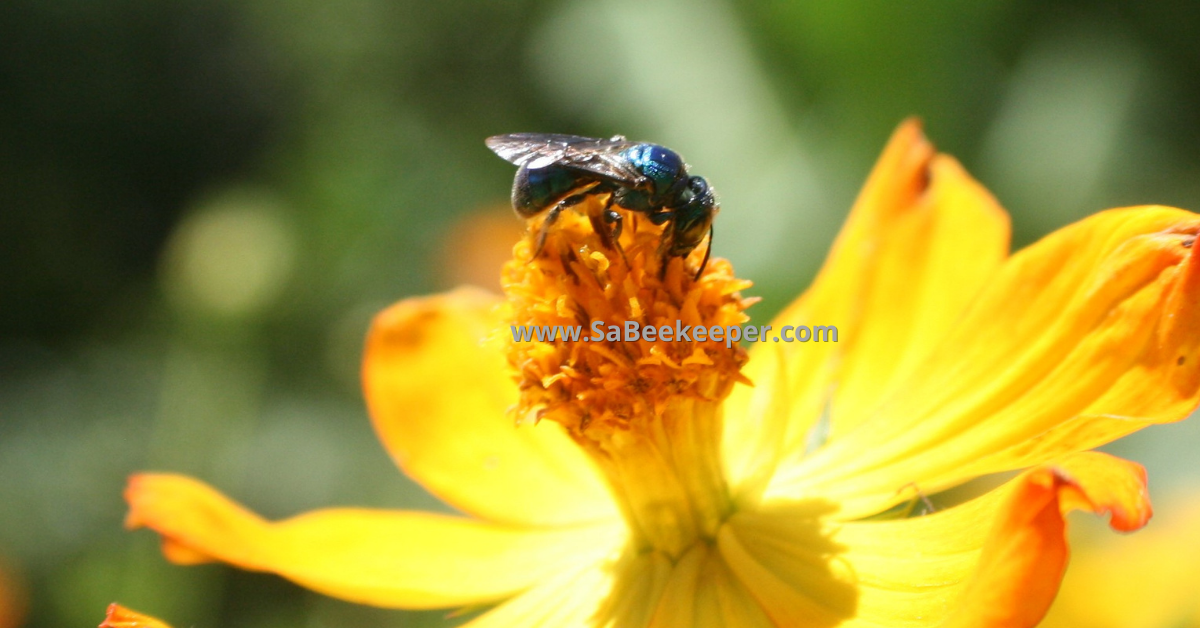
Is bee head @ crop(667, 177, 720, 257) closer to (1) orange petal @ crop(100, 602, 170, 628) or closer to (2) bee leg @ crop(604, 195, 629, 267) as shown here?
(2) bee leg @ crop(604, 195, 629, 267)

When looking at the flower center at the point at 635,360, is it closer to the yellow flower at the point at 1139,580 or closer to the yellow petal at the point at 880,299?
the yellow petal at the point at 880,299

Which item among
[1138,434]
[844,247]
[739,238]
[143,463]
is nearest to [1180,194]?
[1138,434]

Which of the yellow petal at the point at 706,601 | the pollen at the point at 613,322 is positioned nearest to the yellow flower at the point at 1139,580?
the yellow petal at the point at 706,601

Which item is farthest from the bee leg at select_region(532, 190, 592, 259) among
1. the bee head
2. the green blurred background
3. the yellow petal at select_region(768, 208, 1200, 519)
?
the green blurred background

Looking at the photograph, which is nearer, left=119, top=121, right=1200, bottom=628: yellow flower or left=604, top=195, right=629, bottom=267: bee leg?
left=119, top=121, right=1200, bottom=628: yellow flower

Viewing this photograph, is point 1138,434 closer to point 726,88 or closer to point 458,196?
point 726,88
